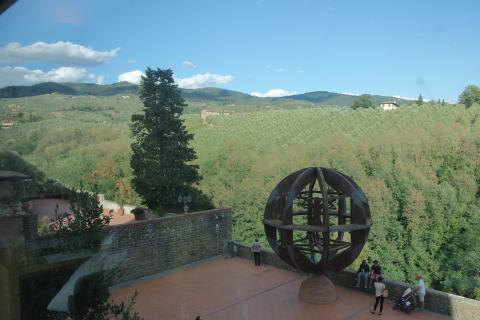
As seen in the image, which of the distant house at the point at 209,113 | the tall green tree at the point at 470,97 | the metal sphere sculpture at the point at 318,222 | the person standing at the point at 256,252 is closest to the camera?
the metal sphere sculpture at the point at 318,222

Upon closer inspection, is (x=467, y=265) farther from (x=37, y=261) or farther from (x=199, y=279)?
(x=37, y=261)

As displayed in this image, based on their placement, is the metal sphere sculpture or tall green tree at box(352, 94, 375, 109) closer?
the metal sphere sculpture

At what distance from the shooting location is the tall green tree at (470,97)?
41.1 meters

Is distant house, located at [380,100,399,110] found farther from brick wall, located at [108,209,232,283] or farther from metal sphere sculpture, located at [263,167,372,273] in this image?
metal sphere sculpture, located at [263,167,372,273]

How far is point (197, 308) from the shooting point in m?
9.78

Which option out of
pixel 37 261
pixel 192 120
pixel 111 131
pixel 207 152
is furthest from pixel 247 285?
pixel 192 120

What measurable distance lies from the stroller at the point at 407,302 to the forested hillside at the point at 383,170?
10617mm

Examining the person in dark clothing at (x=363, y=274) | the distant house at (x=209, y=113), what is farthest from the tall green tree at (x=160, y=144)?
the distant house at (x=209, y=113)

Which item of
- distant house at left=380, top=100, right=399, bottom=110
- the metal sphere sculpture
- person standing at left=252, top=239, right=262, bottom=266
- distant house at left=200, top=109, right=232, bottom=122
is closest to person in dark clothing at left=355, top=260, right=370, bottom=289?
the metal sphere sculpture

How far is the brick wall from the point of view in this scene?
11422 millimetres

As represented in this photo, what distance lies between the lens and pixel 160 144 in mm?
18094

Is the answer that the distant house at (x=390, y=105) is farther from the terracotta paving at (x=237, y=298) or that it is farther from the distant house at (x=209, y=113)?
the terracotta paving at (x=237, y=298)

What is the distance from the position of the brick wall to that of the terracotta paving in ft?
1.28

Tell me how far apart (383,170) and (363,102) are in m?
28.4
